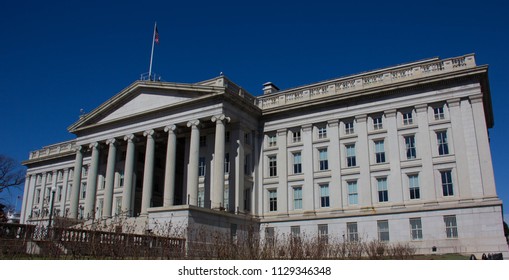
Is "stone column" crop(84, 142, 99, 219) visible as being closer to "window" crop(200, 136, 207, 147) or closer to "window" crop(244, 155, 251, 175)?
"window" crop(200, 136, 207, 147)

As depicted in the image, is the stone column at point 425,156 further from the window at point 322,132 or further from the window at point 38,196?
the window at point 38,196

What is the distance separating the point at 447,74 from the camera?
134 feet

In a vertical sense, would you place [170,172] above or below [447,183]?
above

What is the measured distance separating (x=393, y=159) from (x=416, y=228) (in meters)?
6.76

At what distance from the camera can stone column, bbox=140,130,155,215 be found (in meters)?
46.3

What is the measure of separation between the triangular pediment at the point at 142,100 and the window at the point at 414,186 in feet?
66.8

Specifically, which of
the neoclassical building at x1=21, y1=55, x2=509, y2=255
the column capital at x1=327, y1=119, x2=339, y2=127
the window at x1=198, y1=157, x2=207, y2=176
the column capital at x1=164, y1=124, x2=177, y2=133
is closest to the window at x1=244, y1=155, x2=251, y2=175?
the neoclassical building at x1=21, y1=55, x2=509, y2=255

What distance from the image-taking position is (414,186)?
136 ft

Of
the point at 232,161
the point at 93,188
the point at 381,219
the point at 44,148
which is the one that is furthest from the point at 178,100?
the point at 44,148

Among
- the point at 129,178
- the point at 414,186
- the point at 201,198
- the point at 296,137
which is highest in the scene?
the point at 296,137


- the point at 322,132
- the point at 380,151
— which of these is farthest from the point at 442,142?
the point at 322,132

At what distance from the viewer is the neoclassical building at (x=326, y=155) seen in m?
39.1

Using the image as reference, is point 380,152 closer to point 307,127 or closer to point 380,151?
point 380,151

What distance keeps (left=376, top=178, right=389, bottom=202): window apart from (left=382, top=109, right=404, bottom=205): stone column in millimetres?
423
